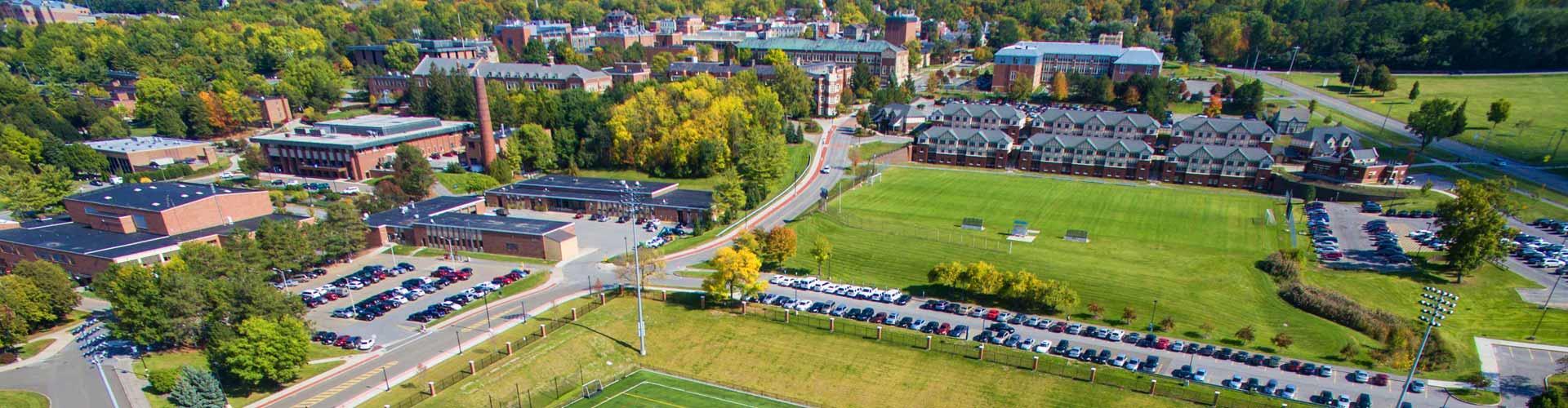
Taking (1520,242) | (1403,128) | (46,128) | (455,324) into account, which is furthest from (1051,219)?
(46,128)

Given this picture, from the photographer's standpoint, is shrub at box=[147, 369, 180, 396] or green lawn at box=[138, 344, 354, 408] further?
green lawn at box=[138, 344, 354, 408]

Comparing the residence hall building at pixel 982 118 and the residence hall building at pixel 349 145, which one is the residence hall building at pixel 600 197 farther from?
the residence hall building at pixel 982 118

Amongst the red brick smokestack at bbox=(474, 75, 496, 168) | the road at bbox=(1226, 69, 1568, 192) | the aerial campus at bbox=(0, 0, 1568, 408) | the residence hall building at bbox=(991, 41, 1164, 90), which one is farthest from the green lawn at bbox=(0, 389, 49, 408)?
the road at bbox=(1226, 69, 1568, 192)

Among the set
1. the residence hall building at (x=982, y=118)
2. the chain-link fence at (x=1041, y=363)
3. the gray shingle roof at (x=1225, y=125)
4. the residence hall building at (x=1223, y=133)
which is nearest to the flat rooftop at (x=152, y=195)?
the chain-link fence at (x=1041, y=363)

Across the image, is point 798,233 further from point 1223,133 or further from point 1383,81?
point 1383,81

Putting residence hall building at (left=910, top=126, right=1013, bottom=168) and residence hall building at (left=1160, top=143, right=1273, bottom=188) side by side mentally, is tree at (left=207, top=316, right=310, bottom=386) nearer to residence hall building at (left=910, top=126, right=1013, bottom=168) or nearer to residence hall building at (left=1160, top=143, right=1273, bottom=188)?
residence hall building at (left=910, top=126, right=1013, bottom=168)

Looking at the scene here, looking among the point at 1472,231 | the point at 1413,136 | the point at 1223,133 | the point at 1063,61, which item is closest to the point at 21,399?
the point at 1472,231
